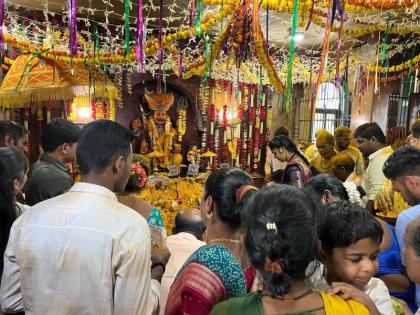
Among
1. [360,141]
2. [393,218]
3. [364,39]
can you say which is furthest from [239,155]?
[393,218]

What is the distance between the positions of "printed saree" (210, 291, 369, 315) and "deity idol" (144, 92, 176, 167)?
23.4 feet

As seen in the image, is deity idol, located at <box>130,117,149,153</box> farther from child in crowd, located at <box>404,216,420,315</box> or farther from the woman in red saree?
child in crowd, located at <box>404,216,420,315</box>

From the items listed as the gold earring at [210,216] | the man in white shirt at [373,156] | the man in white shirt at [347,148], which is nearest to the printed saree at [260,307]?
the gold earring at [210,216]

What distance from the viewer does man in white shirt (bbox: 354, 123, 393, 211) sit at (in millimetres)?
3459

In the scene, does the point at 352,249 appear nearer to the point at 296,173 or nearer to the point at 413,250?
the point at 413,250

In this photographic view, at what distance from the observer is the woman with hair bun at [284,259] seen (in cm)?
91

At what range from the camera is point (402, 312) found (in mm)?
1372

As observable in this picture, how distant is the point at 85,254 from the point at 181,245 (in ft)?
1.95

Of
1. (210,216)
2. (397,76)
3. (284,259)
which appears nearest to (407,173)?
(210,216)

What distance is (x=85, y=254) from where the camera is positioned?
3.87ft

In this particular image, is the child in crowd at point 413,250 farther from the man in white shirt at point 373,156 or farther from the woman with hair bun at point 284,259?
the man in white shirt at point 373,156

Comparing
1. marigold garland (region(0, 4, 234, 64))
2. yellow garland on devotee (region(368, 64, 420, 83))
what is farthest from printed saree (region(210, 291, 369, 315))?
yellow garland on devotee (region(368, 64, 420, 83))

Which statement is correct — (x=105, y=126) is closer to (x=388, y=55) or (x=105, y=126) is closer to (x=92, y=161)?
(x=92, y=161)

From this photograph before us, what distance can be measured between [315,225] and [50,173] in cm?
193
